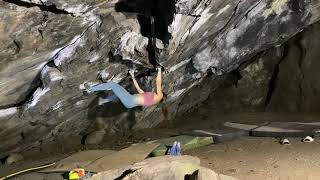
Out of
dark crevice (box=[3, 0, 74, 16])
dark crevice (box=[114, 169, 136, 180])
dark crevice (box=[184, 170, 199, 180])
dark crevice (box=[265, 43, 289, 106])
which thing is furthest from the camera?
dark crevice (box=[265, 43, 289, 106])

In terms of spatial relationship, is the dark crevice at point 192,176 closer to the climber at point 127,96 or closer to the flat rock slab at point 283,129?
the climber at point 127,96

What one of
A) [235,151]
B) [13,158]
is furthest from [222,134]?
[13,158]

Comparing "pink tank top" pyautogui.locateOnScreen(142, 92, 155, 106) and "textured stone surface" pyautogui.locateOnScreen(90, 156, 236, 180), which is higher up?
"pink tank top" pyautogui.locateOnScreen(142, 92, 155, 106)

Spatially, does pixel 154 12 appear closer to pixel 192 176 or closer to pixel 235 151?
pixel 192 176

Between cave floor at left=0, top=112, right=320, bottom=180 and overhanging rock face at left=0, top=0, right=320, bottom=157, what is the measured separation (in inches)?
18.6

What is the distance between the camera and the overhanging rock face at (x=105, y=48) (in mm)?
4816

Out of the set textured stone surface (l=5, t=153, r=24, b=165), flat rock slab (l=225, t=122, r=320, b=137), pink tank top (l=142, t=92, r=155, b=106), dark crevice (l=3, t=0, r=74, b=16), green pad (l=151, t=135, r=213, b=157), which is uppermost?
dark crevice (l=3, t=0, r=74, b=16)

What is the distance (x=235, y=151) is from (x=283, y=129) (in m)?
1.55

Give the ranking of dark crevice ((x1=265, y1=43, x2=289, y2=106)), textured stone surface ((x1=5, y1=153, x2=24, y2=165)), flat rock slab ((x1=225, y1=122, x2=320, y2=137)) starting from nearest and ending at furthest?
flat rock slab ((x1=225, y1=122, x2=320, y2=137)), textured stone surface ((x1=5, y1=153, x2=24, y2=165)), dark crevice ((x1=265, y1=43, x2=289, y2=106))

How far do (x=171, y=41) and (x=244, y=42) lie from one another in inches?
109

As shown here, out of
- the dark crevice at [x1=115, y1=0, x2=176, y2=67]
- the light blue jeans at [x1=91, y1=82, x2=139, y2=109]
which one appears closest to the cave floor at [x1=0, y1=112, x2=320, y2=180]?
the light blue jeans at [x1=91, y1=82, x2=139, y2=109]

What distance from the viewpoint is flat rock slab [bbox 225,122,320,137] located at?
23.8ft

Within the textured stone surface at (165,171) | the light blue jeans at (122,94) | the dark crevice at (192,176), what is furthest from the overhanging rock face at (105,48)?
the dark crevice at (192,176)

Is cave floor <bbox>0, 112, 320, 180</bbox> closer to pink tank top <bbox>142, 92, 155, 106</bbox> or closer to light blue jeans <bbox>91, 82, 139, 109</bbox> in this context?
pink tank top <bbox>142, 92, 155, 106</bbox>
